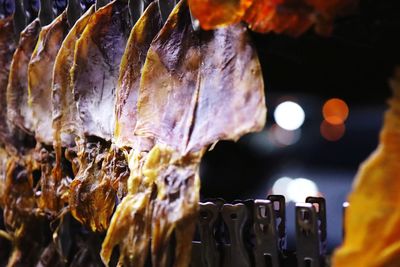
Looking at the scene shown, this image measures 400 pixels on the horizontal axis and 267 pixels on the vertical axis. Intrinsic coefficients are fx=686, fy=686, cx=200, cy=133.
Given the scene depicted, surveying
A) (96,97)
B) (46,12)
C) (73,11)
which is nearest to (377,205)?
(96,97)

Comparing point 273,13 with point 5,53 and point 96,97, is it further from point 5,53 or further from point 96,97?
point 5,53

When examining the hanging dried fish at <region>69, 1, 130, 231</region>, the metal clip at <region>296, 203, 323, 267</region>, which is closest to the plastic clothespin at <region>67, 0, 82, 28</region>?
the hanging dried fish at <region>69, 1, 130, 231</region>

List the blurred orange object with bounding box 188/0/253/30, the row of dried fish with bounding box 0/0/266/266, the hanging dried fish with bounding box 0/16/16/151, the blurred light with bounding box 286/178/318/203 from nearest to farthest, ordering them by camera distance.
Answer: the blurred orange object with bounding box 188/0/253/30 < the row of dried fish with bounding box 0/0/266/266 < the blurred light with bounding box 286/178/318/203 < the hanging dried fish with bounding box 0/16/16/151

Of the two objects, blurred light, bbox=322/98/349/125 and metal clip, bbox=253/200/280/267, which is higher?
blurred light, bbox=322/98/349/125

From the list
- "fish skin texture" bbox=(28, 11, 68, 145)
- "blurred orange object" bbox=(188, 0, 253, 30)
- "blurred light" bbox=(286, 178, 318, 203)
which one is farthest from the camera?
"fish skin texture" bbox=(28, 11, 68, 145)

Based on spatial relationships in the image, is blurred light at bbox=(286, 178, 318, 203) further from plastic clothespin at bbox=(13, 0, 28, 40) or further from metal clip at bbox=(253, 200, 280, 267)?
plastic clothespin at bbox=(13, 0, 28, 40)

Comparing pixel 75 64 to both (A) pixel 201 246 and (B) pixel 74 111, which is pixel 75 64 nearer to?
(B) pixel 74 111
